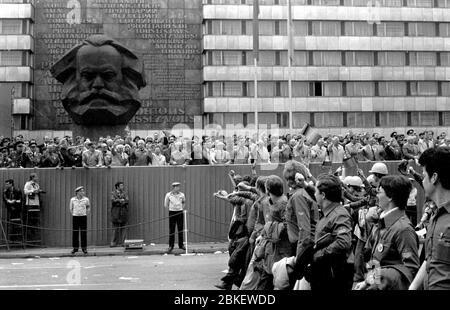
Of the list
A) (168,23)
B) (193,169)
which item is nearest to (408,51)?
(168,23)

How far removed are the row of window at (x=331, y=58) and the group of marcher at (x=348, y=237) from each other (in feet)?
154

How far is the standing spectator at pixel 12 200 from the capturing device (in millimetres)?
20203

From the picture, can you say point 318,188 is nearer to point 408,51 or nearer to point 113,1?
point 113,1

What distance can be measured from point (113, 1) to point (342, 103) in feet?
75.2

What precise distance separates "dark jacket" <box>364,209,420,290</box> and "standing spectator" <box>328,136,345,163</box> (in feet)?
55.0

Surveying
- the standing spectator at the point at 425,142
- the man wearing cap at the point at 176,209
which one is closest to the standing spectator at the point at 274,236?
the man wearing cap at the point at 176,209

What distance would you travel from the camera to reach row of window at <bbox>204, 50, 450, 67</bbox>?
56469 millimetres

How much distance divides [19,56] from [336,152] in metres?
39.3

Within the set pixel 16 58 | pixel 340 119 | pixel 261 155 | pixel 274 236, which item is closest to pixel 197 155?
pixel 261 155

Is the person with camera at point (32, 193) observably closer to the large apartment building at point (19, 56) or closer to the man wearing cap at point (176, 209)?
the man wearing cap at point (176, 209)

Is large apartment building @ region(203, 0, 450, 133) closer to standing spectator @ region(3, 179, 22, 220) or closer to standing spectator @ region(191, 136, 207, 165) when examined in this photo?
standing spectator @ region(191, 136, 207, 165)

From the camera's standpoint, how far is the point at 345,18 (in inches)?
2327
